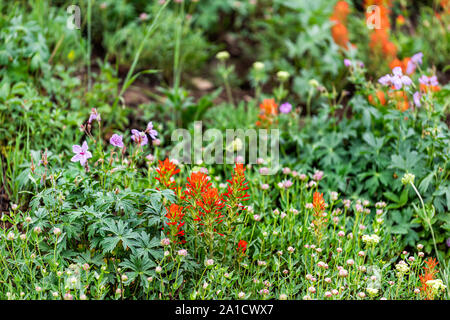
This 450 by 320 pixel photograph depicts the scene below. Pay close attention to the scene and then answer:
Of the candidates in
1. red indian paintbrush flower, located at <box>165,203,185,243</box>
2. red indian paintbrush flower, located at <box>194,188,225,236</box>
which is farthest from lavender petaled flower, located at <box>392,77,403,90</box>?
red indian paintbrush flower, located at <box>165,203,185,243</box>

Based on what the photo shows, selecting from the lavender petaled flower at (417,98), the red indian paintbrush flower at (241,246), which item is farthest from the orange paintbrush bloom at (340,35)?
the red indian paintbrush flower at (241,246)

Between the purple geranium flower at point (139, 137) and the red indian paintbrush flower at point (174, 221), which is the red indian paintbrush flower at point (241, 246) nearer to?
the red indian paintbrush flower at point (174, 221)

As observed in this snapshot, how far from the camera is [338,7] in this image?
13.4ft

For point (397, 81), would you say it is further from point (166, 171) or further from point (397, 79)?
point (166, 171)

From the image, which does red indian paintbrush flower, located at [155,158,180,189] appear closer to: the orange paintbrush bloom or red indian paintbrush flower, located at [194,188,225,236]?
red indian paintbrush flower, located at [194,188,225,236]

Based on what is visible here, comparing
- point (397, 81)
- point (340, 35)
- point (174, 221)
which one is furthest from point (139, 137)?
point (340, 35)

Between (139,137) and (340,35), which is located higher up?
(340,35)

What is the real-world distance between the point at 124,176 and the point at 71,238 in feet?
1.40

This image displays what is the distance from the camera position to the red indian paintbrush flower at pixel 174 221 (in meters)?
1.74

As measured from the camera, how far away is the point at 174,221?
1.75 m

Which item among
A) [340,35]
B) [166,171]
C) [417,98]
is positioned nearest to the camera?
[166,171]

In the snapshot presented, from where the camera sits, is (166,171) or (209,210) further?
(166,171)
